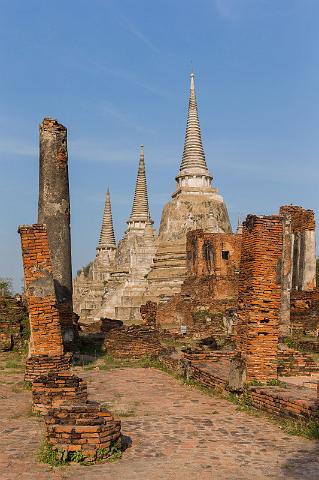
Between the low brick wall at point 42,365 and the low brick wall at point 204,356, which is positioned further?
the low brick wall at point 204,356

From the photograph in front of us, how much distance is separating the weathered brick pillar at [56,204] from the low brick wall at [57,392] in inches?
221

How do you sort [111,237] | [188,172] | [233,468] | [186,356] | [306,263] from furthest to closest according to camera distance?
[111,237]
[188,172]
[306,263]
[186,356]
[233,468]

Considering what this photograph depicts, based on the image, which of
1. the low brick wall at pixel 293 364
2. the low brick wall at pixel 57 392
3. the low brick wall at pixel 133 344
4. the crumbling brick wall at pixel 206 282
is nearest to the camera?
the low brick wall at pixel 57 392

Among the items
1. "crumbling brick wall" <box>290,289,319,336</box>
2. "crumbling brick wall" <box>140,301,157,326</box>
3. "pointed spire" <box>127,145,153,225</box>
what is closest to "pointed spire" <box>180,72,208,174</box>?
"pointed spire" <box>127,145,153,225</box>

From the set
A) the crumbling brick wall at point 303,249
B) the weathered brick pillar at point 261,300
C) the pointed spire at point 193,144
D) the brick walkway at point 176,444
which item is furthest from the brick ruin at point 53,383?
the pointed spire at point 193,144

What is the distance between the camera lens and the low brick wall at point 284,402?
6930 millimetres

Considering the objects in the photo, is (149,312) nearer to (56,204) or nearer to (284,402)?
(56,204)

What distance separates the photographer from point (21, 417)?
7.42 meters

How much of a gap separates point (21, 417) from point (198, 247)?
23054 millimetres

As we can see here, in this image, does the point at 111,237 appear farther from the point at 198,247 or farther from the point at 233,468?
the point at 233,468

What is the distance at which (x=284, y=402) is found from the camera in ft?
24.4

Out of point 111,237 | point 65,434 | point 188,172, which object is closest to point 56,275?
point 65,434

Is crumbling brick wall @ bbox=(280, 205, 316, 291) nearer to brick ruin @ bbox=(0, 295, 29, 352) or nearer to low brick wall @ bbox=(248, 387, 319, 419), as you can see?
brick ruin @ bbox=(0, 295, 29, 352)

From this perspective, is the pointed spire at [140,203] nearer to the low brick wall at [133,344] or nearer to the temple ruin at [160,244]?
the temple ruin at [160,244]
